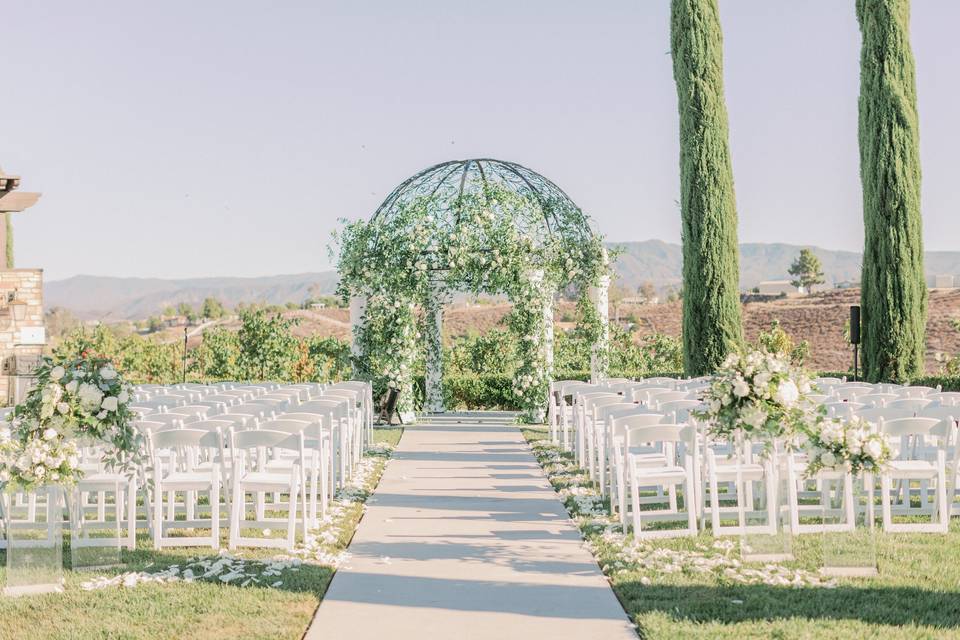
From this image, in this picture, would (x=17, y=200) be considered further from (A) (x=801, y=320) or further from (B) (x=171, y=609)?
(A) (x=801, y=320)

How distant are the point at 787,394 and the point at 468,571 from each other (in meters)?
2.20

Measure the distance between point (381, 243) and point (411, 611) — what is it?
446 inches

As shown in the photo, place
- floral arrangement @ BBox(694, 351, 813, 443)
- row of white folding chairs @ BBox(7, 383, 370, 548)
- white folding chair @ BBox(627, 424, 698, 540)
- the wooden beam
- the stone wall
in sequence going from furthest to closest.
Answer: the wooden beam
the stone wall
white folding chair @ BBox(627, 424, 698, 540)
row of white folding chairs @ BBox(7, 383, 370, 548)
floral arrangement @ BBox(694, 351, 813, 443)

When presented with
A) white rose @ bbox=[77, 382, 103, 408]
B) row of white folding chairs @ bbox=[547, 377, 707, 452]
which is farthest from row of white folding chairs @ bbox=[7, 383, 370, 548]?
row of white folding chairs @ bbox=[547, 377, 707, 452]

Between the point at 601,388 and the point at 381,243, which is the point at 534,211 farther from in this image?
the point at 601,388

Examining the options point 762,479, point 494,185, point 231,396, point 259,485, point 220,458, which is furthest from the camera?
point 494,185

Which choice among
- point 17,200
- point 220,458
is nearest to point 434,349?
point 17,200

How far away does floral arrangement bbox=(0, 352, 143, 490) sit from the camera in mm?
6152

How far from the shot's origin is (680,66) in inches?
729

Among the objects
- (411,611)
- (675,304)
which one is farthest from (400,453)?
(675,304)

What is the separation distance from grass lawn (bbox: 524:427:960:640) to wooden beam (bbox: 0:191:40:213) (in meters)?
15.2

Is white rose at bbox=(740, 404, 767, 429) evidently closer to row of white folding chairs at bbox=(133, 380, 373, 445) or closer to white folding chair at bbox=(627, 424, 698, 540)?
white folding chair at bbox=(627, 424, 698, 540)

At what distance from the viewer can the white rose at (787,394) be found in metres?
6.21

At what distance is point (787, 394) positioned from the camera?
6.21 meters
